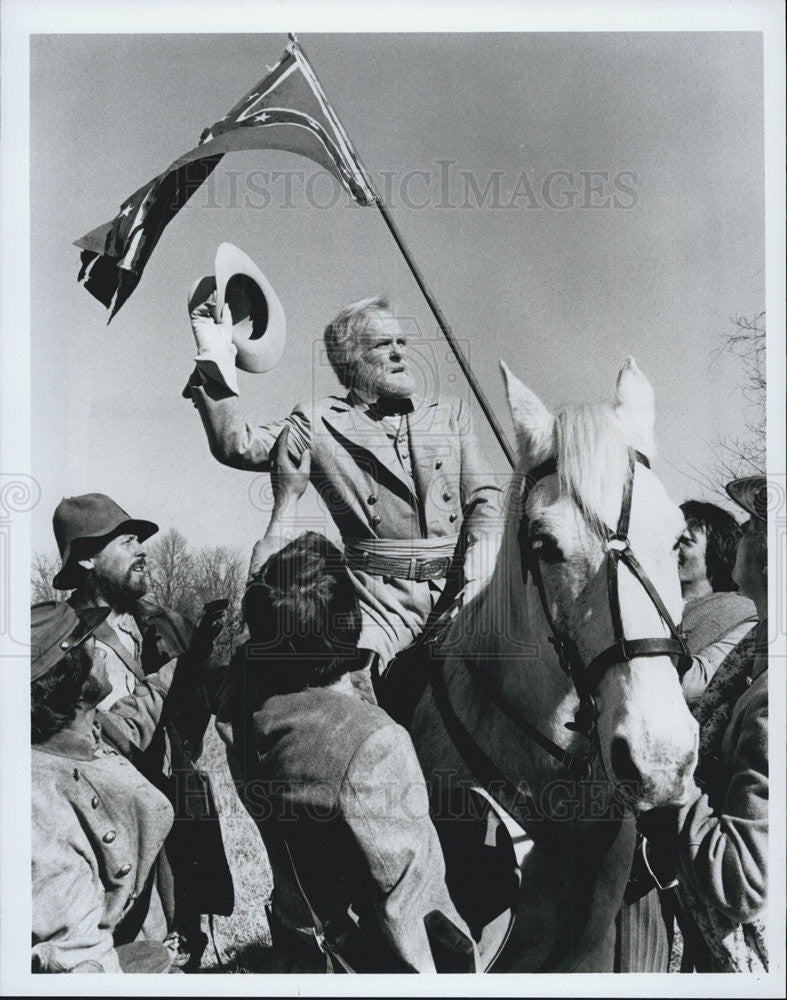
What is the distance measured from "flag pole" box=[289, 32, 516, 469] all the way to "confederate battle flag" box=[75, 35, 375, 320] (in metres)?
0.01

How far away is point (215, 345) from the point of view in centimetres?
419

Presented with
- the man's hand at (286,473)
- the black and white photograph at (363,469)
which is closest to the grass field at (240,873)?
the black and white photograph at (363,469)

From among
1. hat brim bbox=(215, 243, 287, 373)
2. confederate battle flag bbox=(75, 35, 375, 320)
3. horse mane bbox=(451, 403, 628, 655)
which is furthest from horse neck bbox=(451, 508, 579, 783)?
confederate battle flag bbox=(75, 35, 375, 320)

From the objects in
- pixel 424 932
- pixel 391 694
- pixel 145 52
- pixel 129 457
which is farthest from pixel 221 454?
pixel 424 932

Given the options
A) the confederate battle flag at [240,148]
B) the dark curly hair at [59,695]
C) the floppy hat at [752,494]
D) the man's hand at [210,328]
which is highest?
the confederate battle flag at [240,148]

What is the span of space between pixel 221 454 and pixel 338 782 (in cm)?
135

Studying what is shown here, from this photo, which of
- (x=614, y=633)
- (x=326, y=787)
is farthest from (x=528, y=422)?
(x=326, y=787)

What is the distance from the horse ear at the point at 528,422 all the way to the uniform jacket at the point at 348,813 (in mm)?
1139

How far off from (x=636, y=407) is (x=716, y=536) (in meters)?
0.66

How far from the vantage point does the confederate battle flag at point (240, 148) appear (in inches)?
167

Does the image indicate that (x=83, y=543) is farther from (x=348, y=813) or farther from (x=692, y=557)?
(x=692, y=557)

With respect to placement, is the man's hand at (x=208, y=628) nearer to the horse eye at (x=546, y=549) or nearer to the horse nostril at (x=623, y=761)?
the horse eye at (x=546, y=549)

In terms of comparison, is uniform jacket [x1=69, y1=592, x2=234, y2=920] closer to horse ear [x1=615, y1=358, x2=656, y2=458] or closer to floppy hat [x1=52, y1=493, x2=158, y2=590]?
floppy hat [x1=52, y1=493, x2=158, y2=590]

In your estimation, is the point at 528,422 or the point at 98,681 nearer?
the point at 528,422
